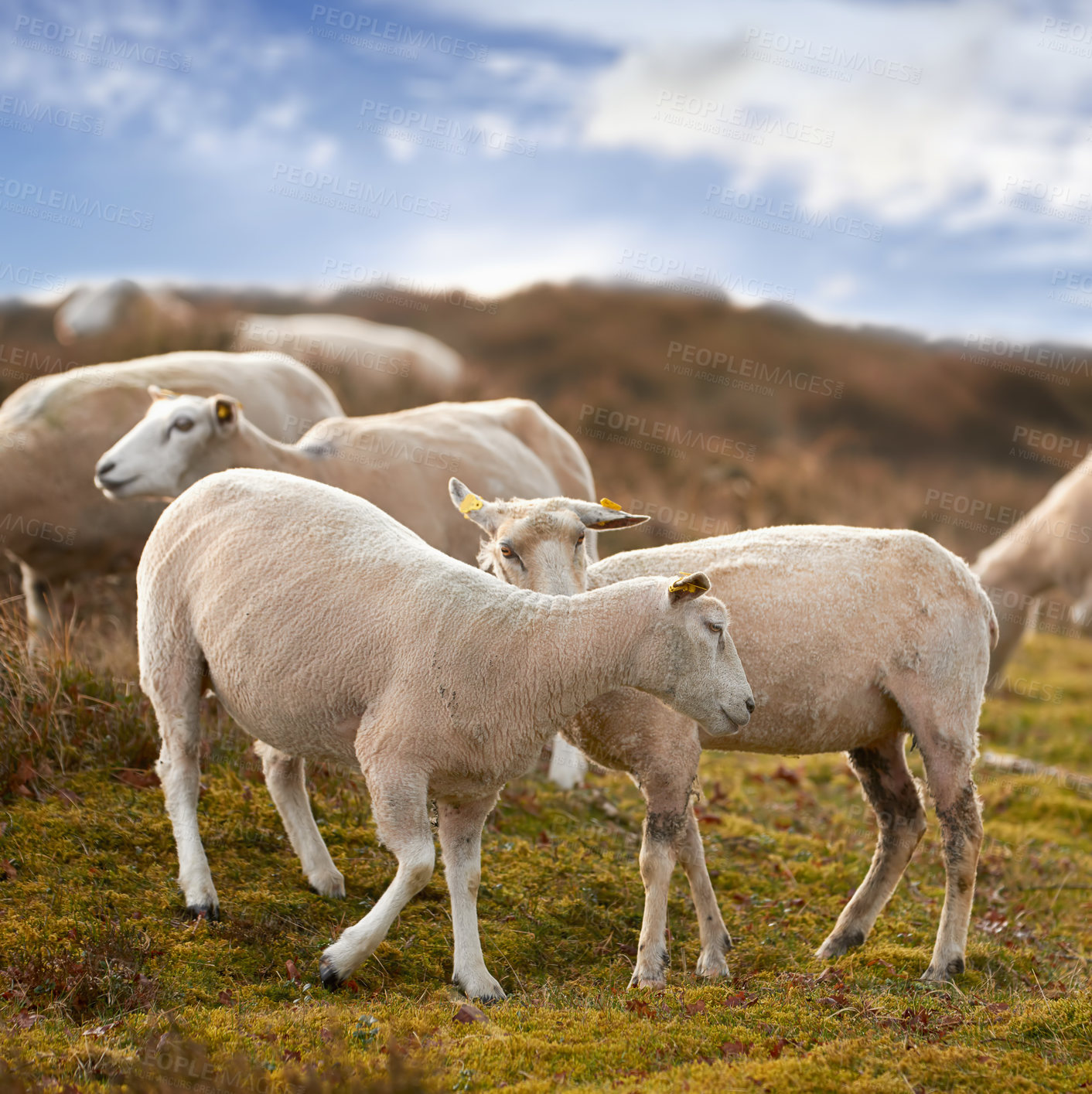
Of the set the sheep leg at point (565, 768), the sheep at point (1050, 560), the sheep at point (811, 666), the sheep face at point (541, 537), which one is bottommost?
the sheep leg at point (565, 768)

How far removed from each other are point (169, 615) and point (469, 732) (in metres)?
1.69

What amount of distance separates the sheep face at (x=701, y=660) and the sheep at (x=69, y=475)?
19.0 ft

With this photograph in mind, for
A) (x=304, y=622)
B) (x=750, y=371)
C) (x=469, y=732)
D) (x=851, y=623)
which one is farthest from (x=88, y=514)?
(x=750, y=371)

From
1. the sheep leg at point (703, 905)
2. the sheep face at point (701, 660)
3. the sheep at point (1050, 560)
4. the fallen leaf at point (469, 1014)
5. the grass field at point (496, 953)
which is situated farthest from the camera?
the sheep at point (1050, 560)

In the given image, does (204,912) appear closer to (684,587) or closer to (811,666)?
(684,587)

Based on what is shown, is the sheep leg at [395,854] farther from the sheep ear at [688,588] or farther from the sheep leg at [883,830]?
the sheep leg at [883,830]

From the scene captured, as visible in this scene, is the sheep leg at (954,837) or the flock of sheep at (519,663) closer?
the flock of sheep at (519,663)

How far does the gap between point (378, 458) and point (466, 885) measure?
3709 millimetres

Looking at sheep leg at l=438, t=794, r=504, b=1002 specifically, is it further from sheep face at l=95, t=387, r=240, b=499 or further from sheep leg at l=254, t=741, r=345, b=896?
sheep face at l=95, t=387, r=240, b=499

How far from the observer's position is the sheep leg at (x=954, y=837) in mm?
5551

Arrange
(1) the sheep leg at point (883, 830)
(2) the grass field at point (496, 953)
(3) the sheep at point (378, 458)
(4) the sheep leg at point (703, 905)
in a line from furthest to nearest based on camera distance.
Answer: (3) the sheep at point (378, 458)
(1) the sheep leg at point (883, 830)
(4) the sheep leg at point (703, 905)
(2) the grass field at point (496, 953)

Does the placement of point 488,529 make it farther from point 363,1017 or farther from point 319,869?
point 363,1017

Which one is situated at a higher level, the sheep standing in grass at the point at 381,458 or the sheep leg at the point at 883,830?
the sheep standing in grass at the point at 381,458

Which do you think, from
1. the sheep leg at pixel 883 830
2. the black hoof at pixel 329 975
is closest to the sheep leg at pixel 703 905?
the sheep leg at pixel 883 830
